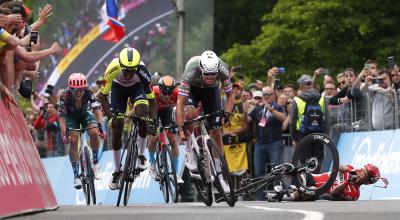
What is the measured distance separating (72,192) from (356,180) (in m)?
9.98

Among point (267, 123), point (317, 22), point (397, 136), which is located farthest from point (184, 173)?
point (317, 22)

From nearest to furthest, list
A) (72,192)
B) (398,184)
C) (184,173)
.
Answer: (398,184), (184,173), (72,192)

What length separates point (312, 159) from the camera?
59.1 feet

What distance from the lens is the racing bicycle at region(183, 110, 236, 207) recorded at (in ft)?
51.8

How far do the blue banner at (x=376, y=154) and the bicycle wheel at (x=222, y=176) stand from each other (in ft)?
13.2

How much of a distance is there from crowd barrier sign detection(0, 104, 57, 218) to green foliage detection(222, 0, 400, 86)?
59.0ft

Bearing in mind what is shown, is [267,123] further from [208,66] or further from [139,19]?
[139,19]

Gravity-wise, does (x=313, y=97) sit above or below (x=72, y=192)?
above

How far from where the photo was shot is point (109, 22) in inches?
1170

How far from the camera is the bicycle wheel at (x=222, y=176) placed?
1564cm

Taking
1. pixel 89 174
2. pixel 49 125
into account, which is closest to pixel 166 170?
pixel 89 174

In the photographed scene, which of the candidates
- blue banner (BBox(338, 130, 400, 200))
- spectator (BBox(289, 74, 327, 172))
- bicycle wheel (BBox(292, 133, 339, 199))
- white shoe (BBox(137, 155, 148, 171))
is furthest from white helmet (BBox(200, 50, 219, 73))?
spectator (BBox(289, 74, 327, 172))

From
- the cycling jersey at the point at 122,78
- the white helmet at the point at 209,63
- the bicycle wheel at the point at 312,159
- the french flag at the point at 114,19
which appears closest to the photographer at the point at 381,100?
the bicycle wheel at the point at 312,159

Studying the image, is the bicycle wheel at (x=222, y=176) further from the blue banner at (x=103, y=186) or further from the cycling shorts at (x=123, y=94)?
the blue banner at (x=103, y=186)
